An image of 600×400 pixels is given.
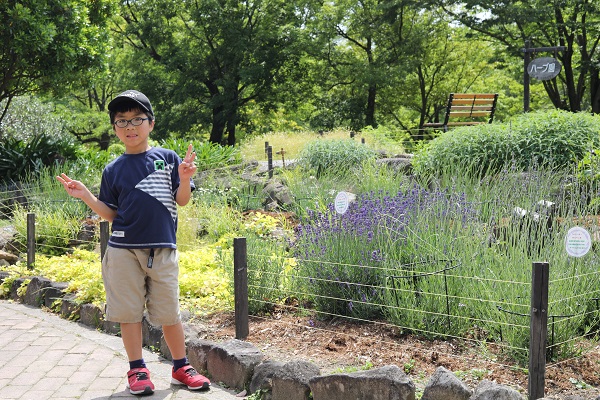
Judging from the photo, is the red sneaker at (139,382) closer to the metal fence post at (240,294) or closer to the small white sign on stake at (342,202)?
the metal fence post at (240,294)

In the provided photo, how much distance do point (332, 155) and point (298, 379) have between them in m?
8.42

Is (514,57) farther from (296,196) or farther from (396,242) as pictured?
(396,242)

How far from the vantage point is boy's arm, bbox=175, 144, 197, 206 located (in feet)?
12.7

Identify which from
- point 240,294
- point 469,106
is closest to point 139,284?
point 240,294

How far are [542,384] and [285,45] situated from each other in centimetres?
2338

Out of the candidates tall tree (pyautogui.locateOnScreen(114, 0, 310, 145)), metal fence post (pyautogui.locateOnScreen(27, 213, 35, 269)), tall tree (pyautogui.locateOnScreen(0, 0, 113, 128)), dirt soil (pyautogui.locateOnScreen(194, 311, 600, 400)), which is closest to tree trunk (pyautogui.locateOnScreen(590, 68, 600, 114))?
tall tree (pyautogui.locateOnScreen(114, 0, 310, 145))

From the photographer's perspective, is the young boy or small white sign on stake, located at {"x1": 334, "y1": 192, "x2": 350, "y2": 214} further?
small white sign on stake, located at {"x1": 334, "y1": 192, "x2": 350, "y2": 214}

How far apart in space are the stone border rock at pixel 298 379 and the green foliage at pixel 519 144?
15.6ft

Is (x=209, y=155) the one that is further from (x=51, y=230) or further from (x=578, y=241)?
(x=578, y=241)

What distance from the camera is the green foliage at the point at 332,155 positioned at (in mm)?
11758

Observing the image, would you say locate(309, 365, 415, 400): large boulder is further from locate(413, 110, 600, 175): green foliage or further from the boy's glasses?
locate(413, 110, 600, 175): green foliage

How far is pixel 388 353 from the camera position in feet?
13.6

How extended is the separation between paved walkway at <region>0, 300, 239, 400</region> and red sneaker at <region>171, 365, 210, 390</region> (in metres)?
0.04

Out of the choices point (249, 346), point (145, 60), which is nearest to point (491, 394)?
point (249, 346)
